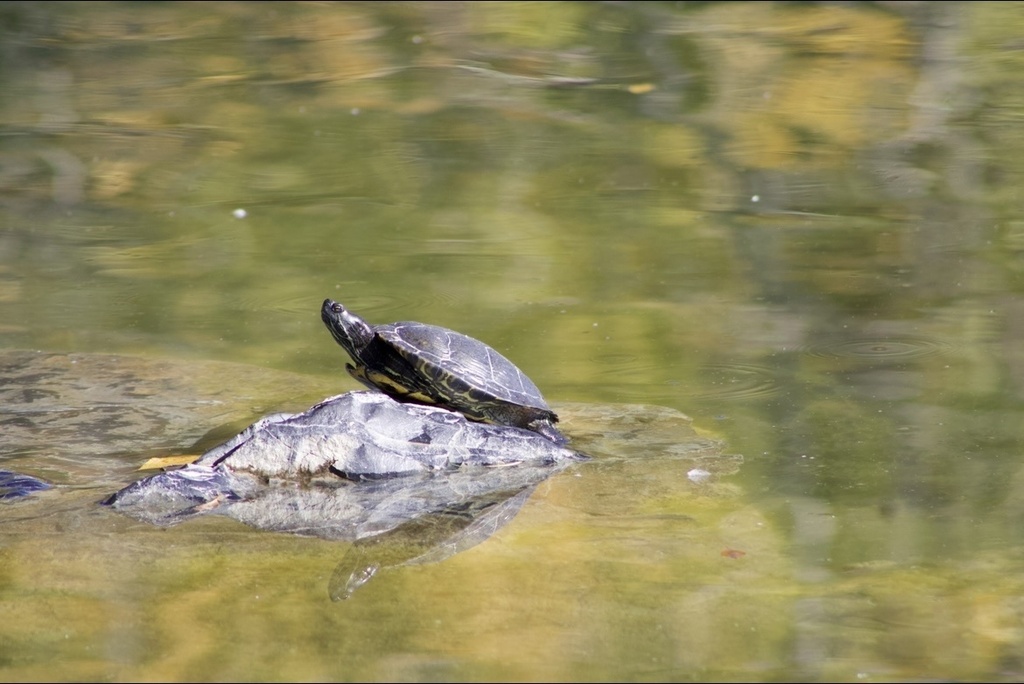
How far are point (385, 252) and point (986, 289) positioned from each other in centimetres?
316

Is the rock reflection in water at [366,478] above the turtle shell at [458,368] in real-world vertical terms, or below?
below

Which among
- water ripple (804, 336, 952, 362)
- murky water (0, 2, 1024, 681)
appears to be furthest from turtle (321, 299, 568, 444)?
water ripple (804, 336, 952, 362)

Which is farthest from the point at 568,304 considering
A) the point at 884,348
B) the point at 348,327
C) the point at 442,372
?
the point at 442,372

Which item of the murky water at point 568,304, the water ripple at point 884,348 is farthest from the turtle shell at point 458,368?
the water ripple at point 884,348

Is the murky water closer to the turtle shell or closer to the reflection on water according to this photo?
the reflection on water

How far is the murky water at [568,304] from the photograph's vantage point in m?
3.30

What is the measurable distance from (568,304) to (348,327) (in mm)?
1939

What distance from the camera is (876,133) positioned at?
9.20m

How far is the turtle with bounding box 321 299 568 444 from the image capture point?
14.3ft

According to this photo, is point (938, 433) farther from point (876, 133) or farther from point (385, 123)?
point (385, 123)

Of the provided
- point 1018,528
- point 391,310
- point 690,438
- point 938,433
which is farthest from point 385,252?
point 1018,528

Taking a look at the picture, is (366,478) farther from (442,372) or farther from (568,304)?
(568,304)

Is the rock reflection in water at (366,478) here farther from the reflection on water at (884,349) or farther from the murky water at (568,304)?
the reflection on water at (884,349)

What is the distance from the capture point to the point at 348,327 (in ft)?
15.0
